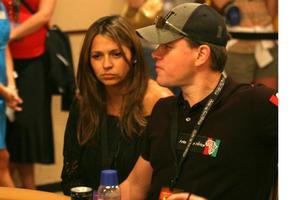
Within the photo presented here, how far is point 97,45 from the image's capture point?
93.6 inches

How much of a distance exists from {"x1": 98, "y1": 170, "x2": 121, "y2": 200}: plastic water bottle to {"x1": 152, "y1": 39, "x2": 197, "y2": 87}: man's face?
44cm

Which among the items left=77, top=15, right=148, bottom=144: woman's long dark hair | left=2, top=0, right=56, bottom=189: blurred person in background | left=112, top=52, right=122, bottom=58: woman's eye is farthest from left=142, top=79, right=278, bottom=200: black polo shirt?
left=2, top=0, right=56, bottom=189: blurred person in background

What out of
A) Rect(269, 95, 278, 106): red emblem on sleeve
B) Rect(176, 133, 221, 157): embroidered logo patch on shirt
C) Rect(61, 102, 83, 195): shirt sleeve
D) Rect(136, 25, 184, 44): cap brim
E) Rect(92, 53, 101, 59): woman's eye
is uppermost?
Rect(136, 25, 184, 44): cap brim

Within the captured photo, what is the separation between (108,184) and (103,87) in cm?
99

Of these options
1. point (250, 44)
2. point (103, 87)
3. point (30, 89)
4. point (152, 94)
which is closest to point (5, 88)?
point (30, 89)

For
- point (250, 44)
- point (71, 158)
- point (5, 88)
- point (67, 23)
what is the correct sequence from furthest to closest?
point (67, 23), point (250, 44), point (5, 88), point (71, 158)

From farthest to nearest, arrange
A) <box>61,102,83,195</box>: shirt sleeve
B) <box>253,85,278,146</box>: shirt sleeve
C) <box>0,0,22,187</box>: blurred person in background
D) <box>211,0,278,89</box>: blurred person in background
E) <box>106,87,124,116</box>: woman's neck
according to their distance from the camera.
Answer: <box>211,0,278,89</box>: blurred person in background < <box>0,0,22,187</box>: blurred person in background < <box>106,87,124,116</box>: woman's neck < <box>61,102,83,195</box>: shirt sleeve < <box>253,85,278,146</box>: shirt sleeve

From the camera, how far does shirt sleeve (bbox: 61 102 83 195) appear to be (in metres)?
2.29

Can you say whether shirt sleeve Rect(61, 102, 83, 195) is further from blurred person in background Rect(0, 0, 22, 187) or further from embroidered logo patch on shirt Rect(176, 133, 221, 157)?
blurred person in background Rect(0, 0, 22, 187)

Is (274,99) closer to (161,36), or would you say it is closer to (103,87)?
(161,36)

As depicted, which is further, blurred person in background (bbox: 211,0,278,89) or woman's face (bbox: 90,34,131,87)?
blurred person in background (bbox: 211,0,278,89)

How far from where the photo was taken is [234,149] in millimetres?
1720

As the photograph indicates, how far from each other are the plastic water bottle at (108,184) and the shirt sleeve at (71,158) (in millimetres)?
750

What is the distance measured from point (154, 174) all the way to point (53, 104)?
7.65 ft
